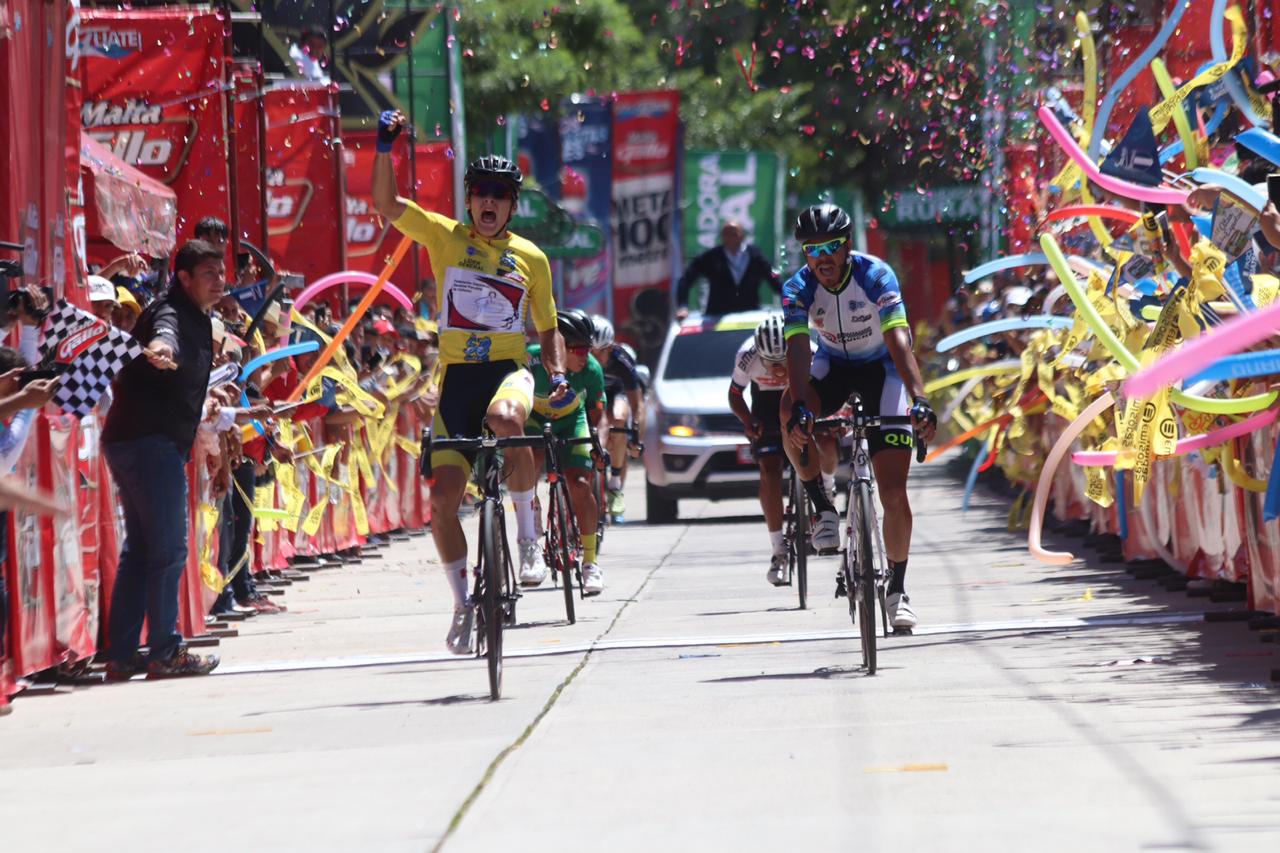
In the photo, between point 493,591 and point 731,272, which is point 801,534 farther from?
point 731,272

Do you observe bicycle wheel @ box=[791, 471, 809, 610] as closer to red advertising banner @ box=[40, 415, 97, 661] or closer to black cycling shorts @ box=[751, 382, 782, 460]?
black cycling shorts @ box=[751, 382, 782, 460]

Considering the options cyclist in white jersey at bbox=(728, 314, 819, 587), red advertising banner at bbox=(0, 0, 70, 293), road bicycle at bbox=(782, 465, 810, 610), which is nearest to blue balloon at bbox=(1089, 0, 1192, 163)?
cyclist in white jersey at bbox=(728, 314, 819, 587)

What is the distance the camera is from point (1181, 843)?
5.41m

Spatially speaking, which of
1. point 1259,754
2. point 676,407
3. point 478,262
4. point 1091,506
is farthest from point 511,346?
point 676,407

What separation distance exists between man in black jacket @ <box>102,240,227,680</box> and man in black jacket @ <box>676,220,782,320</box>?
44.2 feet

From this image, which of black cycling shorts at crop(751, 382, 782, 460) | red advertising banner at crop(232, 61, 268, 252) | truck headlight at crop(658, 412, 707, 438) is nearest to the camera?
black cycling shorts at crop(751, 382, 782, 460)

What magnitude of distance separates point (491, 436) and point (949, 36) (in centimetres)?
1323

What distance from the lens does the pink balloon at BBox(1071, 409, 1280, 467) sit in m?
8.88

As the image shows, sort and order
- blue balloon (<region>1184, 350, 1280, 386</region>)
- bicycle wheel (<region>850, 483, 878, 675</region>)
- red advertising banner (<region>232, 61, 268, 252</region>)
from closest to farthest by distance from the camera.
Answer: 1. blue balloon (<region>1184, 350, 1280, 386</region>)
2. bicycle wheel (<region>850, 483, 878, 675</region>)
3. red advertising banner (<region>232, 61, 268, 252</region>)

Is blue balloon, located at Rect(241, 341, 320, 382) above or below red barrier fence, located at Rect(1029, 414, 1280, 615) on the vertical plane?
above

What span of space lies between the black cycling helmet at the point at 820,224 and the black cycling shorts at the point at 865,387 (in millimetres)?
659

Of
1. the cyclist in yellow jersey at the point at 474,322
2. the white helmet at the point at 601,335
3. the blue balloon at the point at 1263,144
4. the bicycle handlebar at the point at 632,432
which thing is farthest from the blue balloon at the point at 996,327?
the white helmet at the point at 601,335

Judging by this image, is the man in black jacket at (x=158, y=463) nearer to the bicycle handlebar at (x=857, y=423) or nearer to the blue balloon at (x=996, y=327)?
the bicycle handlebar at (x=857, y=423)

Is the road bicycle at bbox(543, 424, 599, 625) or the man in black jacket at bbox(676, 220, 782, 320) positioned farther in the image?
the man in black jacket at bbox(676, 220, 782, 320)
